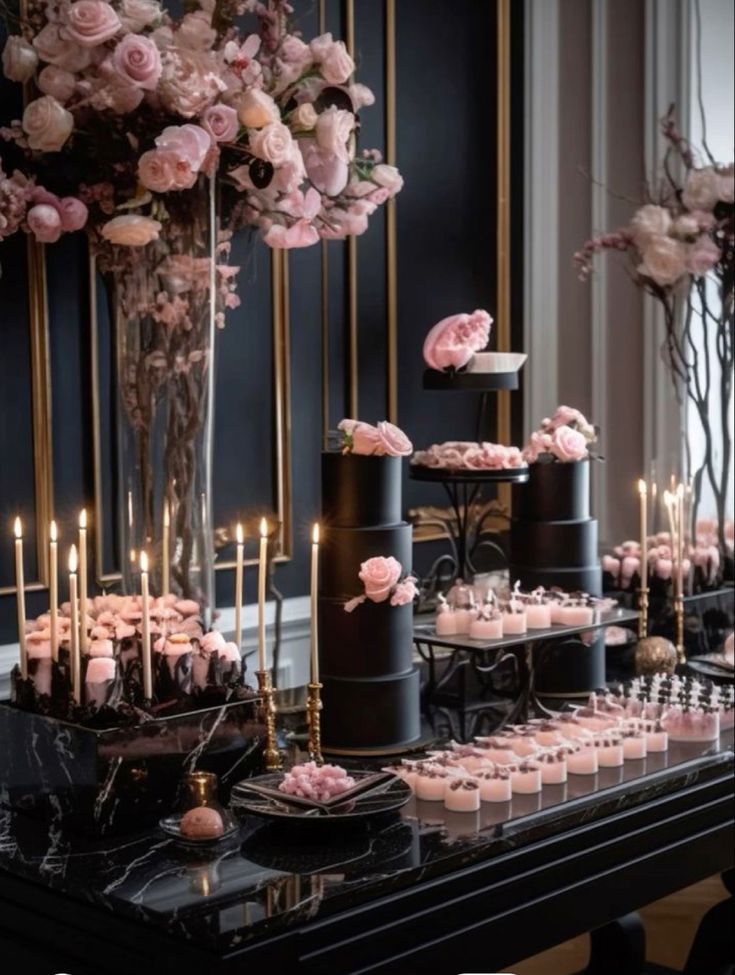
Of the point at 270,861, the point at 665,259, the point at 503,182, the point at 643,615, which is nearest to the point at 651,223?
the point at 665,259

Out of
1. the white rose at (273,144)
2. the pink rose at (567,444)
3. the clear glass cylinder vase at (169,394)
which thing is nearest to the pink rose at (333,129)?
the white rose at (273,144)

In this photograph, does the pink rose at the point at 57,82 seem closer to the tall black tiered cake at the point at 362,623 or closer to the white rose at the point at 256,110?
the white rose at the point at 256,110

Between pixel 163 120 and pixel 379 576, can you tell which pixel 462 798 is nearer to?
pixel 379 576

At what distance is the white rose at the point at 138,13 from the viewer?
2.74 m

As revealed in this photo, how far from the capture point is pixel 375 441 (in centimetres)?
283

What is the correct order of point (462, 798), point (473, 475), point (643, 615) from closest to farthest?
point (462, 798), point (473, 475), point (643, 615)

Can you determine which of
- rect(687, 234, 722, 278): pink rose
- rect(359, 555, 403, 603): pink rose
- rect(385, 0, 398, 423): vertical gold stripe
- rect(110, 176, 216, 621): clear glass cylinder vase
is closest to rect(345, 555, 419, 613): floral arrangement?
rect(359, 555, 403, 603): pink rose

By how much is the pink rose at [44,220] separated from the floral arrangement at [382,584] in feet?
2.77

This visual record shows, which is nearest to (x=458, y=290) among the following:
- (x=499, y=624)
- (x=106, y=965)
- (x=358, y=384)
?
(x=358, y=384)

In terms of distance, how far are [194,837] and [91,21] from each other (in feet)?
4.51

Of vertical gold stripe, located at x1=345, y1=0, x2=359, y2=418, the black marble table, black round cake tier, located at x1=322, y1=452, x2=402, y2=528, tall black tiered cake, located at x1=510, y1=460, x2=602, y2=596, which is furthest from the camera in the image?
vertical gold stripe, located at x1=345, y1=0, x2=359, y2=418

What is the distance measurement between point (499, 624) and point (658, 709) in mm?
355

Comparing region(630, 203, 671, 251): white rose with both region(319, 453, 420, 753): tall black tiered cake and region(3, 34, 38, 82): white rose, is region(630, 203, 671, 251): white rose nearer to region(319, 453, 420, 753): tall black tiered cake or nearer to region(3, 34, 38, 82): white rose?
region(319, 453, 420, 753): tall black tiered cake

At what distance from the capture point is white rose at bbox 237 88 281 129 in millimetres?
2781
